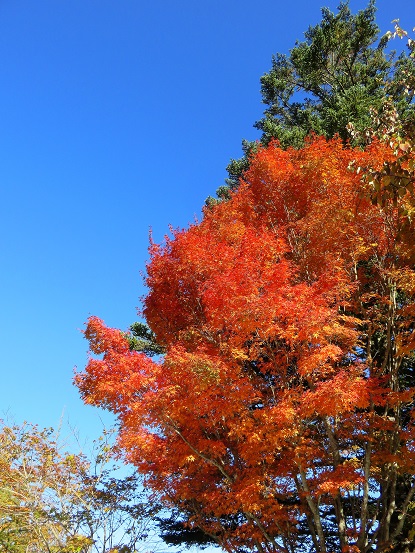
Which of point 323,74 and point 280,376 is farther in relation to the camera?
point 323,74

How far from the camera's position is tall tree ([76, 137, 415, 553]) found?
11.4 meters

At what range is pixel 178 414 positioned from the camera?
39.4 feet

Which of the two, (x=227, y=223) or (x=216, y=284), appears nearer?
(x=216, y=284)

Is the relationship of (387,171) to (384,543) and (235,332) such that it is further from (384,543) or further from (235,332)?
(384,543)

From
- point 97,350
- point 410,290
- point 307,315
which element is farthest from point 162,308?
point 410,290

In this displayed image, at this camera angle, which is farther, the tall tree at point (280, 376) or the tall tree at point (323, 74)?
the tall tree at point (323, 74)

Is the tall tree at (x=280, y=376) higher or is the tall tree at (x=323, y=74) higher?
the tall tree at (x=323, y=74)

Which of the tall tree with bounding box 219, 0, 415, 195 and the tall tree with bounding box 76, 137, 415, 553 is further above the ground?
the tall tree with bounding box 219, 0, 415, 195

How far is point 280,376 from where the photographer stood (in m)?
12.5

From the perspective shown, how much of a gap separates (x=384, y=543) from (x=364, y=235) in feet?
26.6

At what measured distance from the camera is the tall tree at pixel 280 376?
11.4 metres

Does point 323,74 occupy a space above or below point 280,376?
above

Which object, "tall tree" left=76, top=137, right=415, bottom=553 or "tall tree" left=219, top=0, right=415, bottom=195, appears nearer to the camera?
"tall tree" left=76, top=137, right=415, bottom=553

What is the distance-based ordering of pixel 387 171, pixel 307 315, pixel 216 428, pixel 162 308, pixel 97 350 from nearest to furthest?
pixel 387 171 → pixel 307 315 → pixel 216 428 → pixel 97 350 → pixel 162 308
